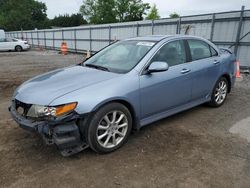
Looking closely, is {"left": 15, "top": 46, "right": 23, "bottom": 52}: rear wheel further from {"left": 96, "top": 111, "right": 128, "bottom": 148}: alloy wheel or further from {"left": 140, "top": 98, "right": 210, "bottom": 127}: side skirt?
{"left": 96, "top": 111, "right": 128, "bottom": 148}: alloy wheel

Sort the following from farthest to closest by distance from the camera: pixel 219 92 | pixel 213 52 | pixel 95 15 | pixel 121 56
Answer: pixel 95 15
pixel 219 92
pixel 213 52
pixel 121 56

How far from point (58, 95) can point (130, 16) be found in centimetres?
5763

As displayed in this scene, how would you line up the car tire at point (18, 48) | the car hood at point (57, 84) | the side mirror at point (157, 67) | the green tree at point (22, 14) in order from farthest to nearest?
the green tree at point (22, 14)
the car tire at point (18, 48)
the side mirror at point (157, 67)
the car hood at point (57, 84)

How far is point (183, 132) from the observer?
383 cm

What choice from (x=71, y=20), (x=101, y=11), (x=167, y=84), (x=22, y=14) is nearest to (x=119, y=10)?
(x=101, y=11)

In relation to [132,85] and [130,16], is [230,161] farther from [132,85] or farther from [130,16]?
[130,16]

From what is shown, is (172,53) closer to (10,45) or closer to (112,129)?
(112,129)

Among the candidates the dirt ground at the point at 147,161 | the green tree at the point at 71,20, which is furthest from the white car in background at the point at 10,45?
the green tree at the point at 71,20

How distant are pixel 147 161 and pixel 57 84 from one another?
5.22ft

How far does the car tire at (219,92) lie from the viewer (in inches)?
191

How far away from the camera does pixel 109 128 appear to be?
315 centimetres

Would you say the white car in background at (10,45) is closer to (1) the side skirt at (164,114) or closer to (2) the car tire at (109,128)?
(1) the side skirt at (164,114)

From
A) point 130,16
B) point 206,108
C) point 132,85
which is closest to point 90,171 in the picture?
point 132,85

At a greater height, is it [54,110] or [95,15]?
[95,15]
